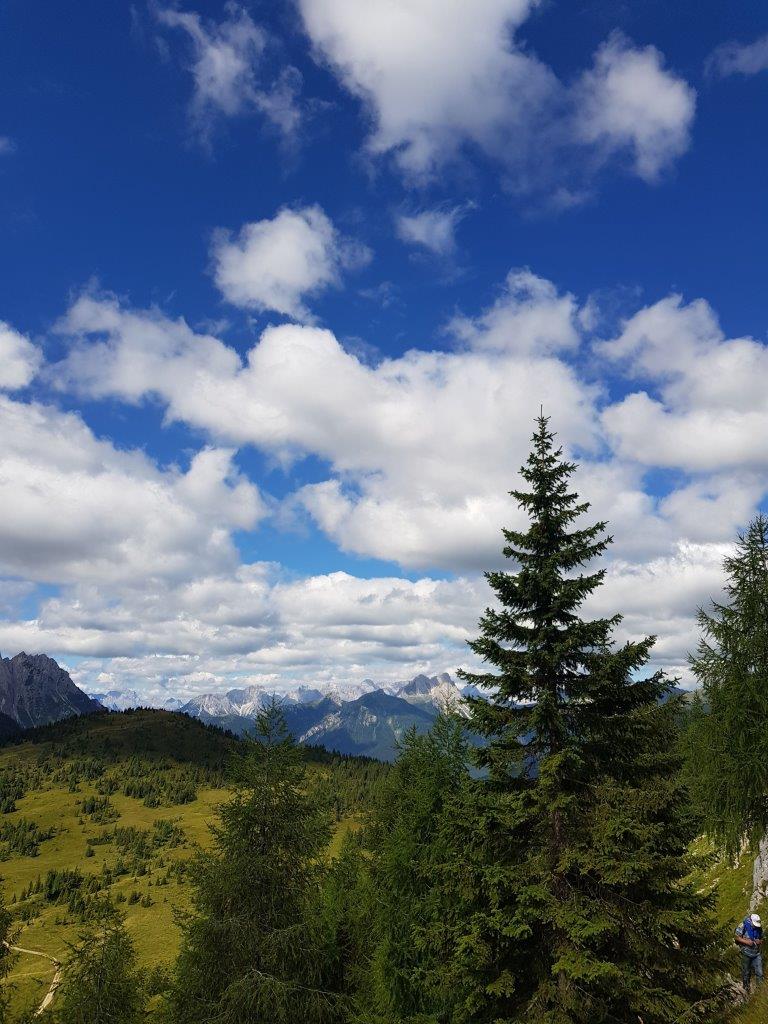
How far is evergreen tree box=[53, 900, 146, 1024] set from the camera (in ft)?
99.8

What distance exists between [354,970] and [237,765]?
800 inches

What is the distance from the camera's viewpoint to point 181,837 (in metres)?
190

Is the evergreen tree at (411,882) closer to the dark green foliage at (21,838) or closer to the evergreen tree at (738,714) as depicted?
the evergreen tree at (738,714)

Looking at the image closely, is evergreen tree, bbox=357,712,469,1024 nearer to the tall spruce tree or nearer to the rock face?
the tall spruce tree

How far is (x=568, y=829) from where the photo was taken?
41.4ft

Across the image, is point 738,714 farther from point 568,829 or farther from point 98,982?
point 98,982

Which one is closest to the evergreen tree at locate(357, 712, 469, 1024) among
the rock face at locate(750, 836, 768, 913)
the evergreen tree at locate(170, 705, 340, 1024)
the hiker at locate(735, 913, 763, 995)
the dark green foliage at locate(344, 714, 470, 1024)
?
the dark green foliage at locate(344, 714, 470, 1024)

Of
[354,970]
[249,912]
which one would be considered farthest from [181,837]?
[249,912]

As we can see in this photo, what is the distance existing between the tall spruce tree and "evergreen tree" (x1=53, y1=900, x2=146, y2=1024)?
28761mm

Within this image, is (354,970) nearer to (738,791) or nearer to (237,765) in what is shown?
(237,765)

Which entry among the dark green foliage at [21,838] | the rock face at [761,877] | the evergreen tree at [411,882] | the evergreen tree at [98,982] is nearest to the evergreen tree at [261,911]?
the evergreen tree at [411,882]

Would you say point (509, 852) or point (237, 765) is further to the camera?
point (237, 765)

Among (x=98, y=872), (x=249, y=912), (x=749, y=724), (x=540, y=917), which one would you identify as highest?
(x=749, y=724)

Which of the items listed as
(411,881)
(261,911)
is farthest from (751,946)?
(261,911)
